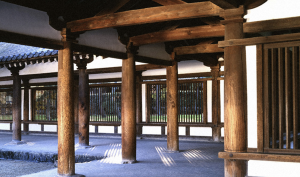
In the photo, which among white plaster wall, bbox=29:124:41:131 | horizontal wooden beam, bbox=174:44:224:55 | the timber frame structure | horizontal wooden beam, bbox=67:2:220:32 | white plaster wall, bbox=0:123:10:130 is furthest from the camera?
white plaster wall, bbox=0:123:10:130

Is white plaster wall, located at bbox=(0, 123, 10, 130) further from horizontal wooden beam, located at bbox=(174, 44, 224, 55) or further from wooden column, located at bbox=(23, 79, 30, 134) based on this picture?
horizontal wooden beam, located at bbox=(174, 44, 224, 55)

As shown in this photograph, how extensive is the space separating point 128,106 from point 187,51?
7.99ft

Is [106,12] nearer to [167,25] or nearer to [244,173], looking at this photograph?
[167,25]

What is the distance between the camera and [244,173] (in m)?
4.22

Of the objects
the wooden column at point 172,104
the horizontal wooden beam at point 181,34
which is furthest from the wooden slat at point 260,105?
the wooden column at point 172,104

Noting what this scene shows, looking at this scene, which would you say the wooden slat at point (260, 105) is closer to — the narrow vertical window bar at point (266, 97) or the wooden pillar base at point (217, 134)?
the narrow vertical window bar at point (266, 97)

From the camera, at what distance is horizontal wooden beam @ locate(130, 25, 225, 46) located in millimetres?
6450

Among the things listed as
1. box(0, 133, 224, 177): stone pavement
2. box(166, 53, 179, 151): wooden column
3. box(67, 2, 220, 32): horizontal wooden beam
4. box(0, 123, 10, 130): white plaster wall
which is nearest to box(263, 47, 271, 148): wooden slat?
box(67, 2, 220, 32): horizontal wooden beam

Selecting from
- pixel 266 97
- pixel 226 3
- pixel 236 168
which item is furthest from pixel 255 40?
pixel 236 168

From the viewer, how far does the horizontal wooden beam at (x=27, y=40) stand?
203 inches

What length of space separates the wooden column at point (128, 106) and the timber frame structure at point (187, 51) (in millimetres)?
22

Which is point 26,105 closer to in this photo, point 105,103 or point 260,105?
point 105,103

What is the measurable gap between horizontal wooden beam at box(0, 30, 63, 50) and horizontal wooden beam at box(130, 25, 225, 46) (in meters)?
1.93

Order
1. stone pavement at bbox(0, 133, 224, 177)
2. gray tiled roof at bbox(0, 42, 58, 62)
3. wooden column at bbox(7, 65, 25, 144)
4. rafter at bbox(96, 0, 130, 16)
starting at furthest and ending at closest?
wooden column at bbox(7, 65, 25, 144)
gray tiled roof at bbox(0, 42, 58, 62)
stone pavement at bbox(0, 133, 224, 177)
rafter at bbox(96, 0, 130, 16)
